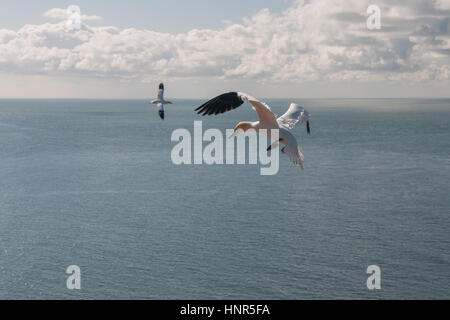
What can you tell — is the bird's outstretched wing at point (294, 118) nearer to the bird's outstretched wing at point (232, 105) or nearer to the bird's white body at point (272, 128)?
the bird's white body at point (272, 128)

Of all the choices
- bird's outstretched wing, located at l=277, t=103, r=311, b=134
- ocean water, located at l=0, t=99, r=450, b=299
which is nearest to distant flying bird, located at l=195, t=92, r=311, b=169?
bird's outstretched wing, located at l=277, t=103, r=311, b=134

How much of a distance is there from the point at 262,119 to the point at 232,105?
1.77 meters

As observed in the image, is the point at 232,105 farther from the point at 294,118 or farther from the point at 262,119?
the point at 294,118

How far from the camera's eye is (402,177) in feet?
556

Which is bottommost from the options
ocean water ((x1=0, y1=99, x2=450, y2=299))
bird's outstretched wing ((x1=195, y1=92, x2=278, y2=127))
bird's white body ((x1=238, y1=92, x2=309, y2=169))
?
ocean water ((x1=0, y1=99, x2=450, y2=299))

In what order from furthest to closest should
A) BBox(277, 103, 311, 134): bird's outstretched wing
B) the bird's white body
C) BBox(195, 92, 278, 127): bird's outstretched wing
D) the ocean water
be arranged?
the ocean water, BBox(277, 103, 311, 134): bird's outstretched wing, BBox(195, 92, 278, 127): bird's outstretched wing, the bird's white body

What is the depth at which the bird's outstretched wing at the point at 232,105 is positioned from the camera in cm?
1645

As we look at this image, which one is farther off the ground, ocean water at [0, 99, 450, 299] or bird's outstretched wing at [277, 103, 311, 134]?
bird's outstretched wing at [277, 103, 311, 134]

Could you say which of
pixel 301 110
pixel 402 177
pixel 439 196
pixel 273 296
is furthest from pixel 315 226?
pixel 301 110

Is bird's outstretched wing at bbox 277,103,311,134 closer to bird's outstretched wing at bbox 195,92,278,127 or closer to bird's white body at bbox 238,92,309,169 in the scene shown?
bird's white body at bbox 238,92,309,169

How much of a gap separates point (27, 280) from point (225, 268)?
4144 cm

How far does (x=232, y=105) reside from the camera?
18.0 metres

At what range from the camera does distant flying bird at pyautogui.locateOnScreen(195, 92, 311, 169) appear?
1634 cm

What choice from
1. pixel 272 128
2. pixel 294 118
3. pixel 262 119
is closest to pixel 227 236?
pixel 294 118
